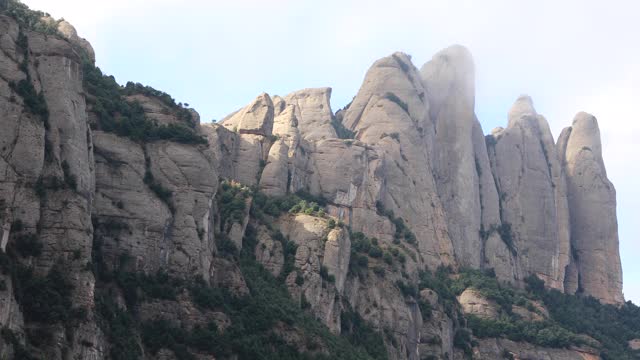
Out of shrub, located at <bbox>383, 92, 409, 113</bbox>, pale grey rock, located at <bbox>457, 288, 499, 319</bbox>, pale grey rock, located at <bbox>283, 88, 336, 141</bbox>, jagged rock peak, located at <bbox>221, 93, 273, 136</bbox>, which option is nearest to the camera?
jagged rock peak, located at <bbox>221, 93, 273, 136</bbox>

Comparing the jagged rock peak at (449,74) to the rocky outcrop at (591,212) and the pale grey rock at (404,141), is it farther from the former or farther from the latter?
the rocky outcrop at (591,212)

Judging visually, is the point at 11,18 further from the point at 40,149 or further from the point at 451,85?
the point at 451,85

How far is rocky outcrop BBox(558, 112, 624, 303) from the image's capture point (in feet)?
483

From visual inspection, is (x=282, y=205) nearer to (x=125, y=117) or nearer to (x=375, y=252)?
(x=375, y=252)

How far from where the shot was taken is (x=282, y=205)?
105 meters

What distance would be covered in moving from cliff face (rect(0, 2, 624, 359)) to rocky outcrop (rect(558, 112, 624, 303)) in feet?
0.61

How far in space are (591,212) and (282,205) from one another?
2266 inches

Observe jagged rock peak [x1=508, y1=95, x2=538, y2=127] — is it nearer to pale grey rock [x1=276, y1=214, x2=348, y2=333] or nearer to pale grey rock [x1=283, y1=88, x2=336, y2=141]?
pale grey rock [x1=283, y1=88, x2=336, y2=141]

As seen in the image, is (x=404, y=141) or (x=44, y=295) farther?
(x=404, y=141)

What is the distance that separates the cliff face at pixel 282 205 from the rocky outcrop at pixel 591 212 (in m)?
0.19

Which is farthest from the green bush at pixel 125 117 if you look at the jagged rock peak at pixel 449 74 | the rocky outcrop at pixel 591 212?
the rocky outcrop at pixel 591 212

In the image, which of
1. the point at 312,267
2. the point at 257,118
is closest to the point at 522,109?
the point at 257,118

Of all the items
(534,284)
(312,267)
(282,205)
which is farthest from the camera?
(534,284)

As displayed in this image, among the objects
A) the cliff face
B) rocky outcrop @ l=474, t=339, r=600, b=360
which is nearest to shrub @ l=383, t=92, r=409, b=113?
the cliff face
